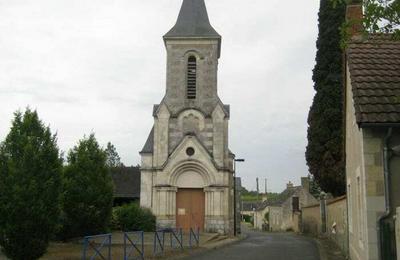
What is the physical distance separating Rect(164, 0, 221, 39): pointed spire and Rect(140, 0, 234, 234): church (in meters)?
0.07

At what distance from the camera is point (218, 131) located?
35125 mm

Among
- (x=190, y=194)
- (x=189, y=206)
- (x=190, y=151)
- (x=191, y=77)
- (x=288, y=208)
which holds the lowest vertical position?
(x=288, y=208)

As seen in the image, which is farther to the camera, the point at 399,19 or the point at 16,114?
the point at 16,114

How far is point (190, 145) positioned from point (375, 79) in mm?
23846

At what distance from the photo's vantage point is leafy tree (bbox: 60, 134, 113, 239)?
2341 centimetres

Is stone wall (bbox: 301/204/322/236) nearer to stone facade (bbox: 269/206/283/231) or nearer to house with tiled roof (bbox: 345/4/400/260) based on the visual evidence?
stone facade (bbox: 269/206/283/231)

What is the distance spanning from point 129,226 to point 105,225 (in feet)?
25.3

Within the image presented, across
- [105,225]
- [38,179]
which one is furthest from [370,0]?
[105,225]

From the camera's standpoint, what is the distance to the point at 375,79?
36.4 feet

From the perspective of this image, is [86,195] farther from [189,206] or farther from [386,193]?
[386,193]

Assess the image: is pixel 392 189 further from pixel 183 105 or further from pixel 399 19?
pixel 183 105

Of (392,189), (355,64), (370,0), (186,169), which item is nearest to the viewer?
(370,0)

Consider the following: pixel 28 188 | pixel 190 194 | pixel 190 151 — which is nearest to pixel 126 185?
pixel 190 194

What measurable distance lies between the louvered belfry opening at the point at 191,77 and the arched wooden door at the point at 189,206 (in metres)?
6.80
